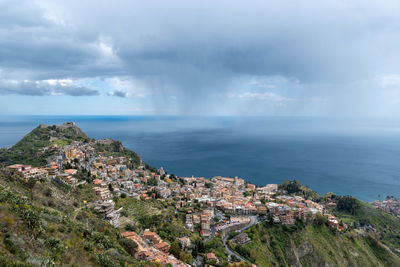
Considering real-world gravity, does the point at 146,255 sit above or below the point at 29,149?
below

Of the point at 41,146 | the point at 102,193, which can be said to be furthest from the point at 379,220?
the point at 41,146

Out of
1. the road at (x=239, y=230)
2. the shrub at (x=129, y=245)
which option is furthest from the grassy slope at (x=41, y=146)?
the road at (x=239, y=230)

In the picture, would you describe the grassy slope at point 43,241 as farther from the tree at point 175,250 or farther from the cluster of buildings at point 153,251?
the tree at point 175,250

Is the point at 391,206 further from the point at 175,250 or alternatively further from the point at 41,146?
the point at 41,146

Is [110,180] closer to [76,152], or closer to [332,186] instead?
[76,152]

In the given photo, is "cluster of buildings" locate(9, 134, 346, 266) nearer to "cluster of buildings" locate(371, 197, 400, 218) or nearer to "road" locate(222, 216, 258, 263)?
"cluster of buildings" locate(371, 197, 400, 218)

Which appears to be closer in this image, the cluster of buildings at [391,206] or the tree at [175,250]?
the tree at [175,250]

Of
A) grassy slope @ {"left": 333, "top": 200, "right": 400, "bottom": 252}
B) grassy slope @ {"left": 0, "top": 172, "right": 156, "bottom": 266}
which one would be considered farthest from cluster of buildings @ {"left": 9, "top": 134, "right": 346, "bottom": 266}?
grassy slope @ {"left": 333, "top": 200, "right": 400, "bottom": 252}

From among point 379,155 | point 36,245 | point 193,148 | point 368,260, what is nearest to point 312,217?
point 368,260

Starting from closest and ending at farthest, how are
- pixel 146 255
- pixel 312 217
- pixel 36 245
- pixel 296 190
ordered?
1. pixel 36 245
2. pixel 146 255
3. pixel 312 217
4. pixel 296 190
